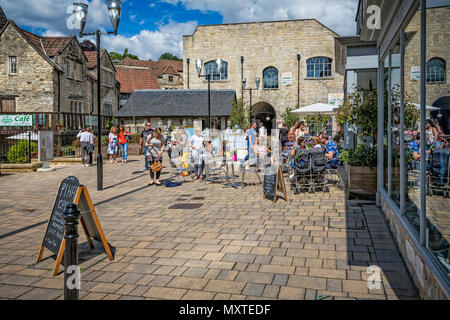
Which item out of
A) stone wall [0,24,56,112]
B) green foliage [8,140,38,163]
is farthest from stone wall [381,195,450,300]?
stone wall [0,24,56,112]

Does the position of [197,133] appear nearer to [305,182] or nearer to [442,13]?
[305,182]

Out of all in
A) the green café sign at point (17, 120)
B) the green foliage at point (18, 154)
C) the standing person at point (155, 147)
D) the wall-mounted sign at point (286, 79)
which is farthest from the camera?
the wall-mounted sign at point (286, 79)

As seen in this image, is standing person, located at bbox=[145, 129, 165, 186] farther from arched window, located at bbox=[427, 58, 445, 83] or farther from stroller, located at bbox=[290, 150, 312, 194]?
arched window, located at bbox=[427, 58, 445, 83]

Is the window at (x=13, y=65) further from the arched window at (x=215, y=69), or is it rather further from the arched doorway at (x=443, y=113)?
the arched doorway at (x=443, y=113)

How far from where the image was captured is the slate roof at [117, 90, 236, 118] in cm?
3512

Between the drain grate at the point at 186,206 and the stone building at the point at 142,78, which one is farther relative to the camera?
the stone building at the point at 142,78

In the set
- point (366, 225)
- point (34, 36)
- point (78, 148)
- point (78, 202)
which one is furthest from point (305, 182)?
point (34, 36)

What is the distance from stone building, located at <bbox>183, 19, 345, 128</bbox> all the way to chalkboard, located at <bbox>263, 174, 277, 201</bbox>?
31804mm

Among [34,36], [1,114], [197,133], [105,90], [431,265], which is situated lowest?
[431,265]

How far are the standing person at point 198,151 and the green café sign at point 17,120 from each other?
13291 millimetres

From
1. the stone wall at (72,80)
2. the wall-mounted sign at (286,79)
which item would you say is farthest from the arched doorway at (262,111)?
the stone wall at (72,80)

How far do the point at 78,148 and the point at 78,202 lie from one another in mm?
14892

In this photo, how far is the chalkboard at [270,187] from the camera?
8.27 meters
